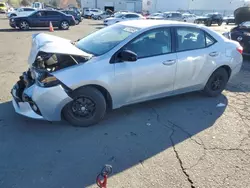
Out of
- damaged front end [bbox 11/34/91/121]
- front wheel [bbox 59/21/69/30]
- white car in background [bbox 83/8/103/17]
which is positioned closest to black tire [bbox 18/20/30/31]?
front wheel [bbox 59/21/69/30]

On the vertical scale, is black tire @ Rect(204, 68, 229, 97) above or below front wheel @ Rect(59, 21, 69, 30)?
below

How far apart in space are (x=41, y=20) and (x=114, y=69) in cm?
1726

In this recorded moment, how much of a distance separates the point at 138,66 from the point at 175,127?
1.19 m

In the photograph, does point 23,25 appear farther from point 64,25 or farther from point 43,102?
point 43,102

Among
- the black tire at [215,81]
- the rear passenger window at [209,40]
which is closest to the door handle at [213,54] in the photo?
the rear passenger window at [209,40]

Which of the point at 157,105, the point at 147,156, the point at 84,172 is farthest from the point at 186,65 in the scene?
the point at 84,172

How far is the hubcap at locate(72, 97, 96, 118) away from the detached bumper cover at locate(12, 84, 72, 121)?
0.66 ft

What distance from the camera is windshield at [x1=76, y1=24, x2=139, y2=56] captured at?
3883 millimetres

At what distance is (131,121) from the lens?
4016mm

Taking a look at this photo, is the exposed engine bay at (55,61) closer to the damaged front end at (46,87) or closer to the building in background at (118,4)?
the damaged front end at (46,87)

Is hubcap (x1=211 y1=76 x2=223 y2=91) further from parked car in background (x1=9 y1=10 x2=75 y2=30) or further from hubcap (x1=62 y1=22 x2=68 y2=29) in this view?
hubcap (x1=62 y1=22 x2=68 y2=29)

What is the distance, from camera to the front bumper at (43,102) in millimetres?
3326

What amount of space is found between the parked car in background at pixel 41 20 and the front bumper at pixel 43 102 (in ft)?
55.0

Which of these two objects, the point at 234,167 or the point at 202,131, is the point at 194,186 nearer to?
the point at 234,167
